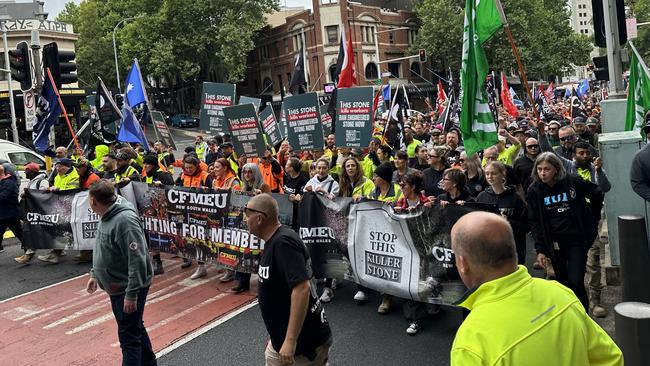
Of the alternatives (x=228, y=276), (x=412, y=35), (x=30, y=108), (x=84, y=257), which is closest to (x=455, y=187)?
(x=228, y=276)

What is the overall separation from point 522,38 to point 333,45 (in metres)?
17.2

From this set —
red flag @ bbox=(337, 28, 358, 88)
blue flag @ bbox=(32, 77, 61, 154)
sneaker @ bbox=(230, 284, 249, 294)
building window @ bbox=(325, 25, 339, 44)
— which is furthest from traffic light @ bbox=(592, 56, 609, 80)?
building window @ bbox=(325, 25, 339, 44)

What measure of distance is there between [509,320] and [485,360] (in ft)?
0.50

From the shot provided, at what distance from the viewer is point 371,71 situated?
5841 centimetres

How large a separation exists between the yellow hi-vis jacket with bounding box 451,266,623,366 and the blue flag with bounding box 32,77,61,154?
11.9m

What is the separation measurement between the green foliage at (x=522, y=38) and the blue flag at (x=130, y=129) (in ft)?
136

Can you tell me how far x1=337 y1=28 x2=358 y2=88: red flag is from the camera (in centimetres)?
1268

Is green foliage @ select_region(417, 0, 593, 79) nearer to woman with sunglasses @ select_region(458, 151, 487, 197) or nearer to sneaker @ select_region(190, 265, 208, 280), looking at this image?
woman with sunglasses @ select_region(458, 151, 487, 197)

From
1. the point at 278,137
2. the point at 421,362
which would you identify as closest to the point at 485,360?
the point at 421,362

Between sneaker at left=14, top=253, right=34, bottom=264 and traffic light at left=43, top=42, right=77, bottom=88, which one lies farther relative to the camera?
traffic light at left=43, top=42, right=77, bottom=88

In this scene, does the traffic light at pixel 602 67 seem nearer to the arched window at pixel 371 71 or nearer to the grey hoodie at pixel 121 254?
the grey hoodie at pixel 121 254

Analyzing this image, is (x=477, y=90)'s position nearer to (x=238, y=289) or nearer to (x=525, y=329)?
(x=238, y=289)

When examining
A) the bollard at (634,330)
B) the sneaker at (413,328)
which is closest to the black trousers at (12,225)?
the sneaker at (413,328)

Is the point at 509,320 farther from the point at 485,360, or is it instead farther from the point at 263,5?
the point at 263,5
